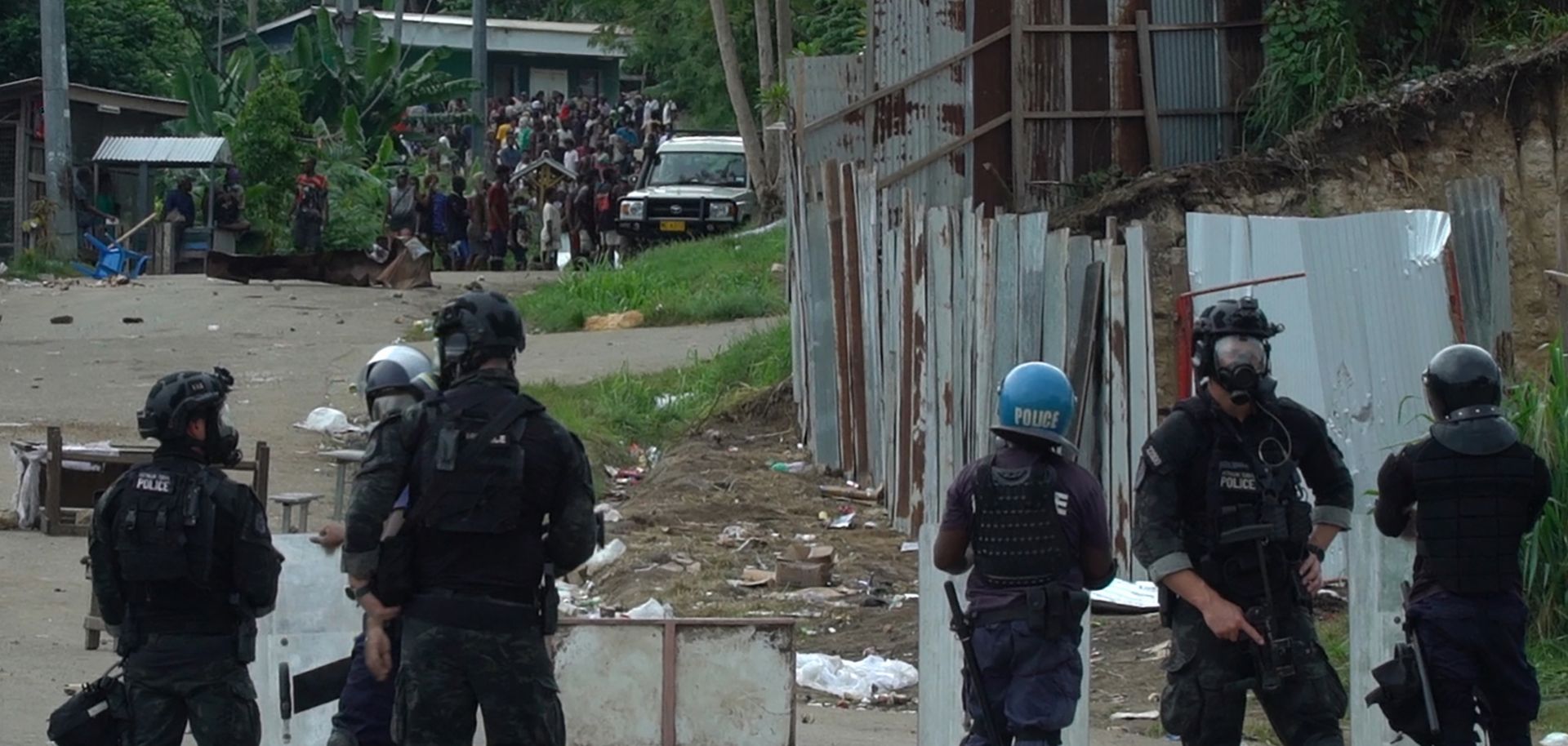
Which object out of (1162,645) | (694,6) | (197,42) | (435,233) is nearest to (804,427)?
(1162,645)

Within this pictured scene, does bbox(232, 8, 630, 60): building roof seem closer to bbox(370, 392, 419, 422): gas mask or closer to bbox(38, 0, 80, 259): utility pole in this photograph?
bbox(38, 0, 80, 259): utility pole

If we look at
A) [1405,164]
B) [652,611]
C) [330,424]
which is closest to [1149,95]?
[1405,164]

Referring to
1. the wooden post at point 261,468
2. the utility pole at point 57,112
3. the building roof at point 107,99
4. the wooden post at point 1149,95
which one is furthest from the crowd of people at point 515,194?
the wooden post at point 261,468

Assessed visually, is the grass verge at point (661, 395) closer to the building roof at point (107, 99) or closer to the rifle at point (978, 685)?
the rifle at point (978, 685)

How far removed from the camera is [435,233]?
30.1 meters

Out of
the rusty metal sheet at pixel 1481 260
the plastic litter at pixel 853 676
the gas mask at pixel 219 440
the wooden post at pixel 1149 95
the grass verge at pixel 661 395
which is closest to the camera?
the gas mask at pixel 219 440

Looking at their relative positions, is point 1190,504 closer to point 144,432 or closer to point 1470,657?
point 1470,657

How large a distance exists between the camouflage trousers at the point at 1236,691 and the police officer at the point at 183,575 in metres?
2.48

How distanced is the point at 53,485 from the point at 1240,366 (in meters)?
7.28

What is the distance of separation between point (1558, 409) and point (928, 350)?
3265 millimetres

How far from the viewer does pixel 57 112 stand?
2655 centimetres

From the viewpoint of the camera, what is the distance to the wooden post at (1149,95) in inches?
611

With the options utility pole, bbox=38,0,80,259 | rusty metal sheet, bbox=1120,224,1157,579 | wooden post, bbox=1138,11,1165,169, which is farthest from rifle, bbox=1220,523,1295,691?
utility pole, bbox=38,0,80,259

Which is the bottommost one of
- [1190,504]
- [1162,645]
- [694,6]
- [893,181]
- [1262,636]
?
[1162,645]
